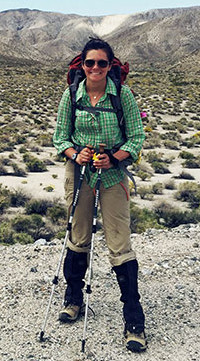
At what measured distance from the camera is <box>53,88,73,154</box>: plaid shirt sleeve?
416cm

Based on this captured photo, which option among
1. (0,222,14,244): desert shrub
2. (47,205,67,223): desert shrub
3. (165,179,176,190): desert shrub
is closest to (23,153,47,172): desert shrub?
(165,179,176,190): desert shrub

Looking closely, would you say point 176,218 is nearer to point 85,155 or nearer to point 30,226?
point 30,226

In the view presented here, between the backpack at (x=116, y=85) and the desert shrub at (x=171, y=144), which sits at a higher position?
the backpack at (x=116, y=85)

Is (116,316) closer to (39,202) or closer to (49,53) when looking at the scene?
(39,202)

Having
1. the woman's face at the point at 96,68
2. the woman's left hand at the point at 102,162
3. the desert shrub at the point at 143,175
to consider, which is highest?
the woman's face at the point at 96,68

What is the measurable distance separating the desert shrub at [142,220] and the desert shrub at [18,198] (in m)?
3.25

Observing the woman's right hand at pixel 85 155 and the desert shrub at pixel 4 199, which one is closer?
the woman's right hand at pixel 85 155

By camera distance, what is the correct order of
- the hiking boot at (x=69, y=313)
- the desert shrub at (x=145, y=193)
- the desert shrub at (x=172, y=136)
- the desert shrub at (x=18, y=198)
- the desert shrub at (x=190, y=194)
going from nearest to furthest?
the hiking boot at (x=69, y=313)
the desert shrub at (x=18, y=198)
the desert shrub at (x=190, y=194)
the desert shrub at (x=145, y=193)
the desert shrub at (x=172, y=136)

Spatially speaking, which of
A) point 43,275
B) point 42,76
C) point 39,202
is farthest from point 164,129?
point 42,76

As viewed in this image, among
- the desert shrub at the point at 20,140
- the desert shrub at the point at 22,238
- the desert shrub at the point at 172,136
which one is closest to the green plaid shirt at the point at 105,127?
the desert shrub at the point at 22,238

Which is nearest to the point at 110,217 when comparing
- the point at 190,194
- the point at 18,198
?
the point at 18,198

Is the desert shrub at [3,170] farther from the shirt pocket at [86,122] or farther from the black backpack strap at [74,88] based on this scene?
the shirt pocket at [86,122]

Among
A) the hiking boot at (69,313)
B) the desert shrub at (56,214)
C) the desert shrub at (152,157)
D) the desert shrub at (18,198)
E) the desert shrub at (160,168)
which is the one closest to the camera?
the hiking boot at (69,313)

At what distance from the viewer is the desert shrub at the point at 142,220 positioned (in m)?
9.23
